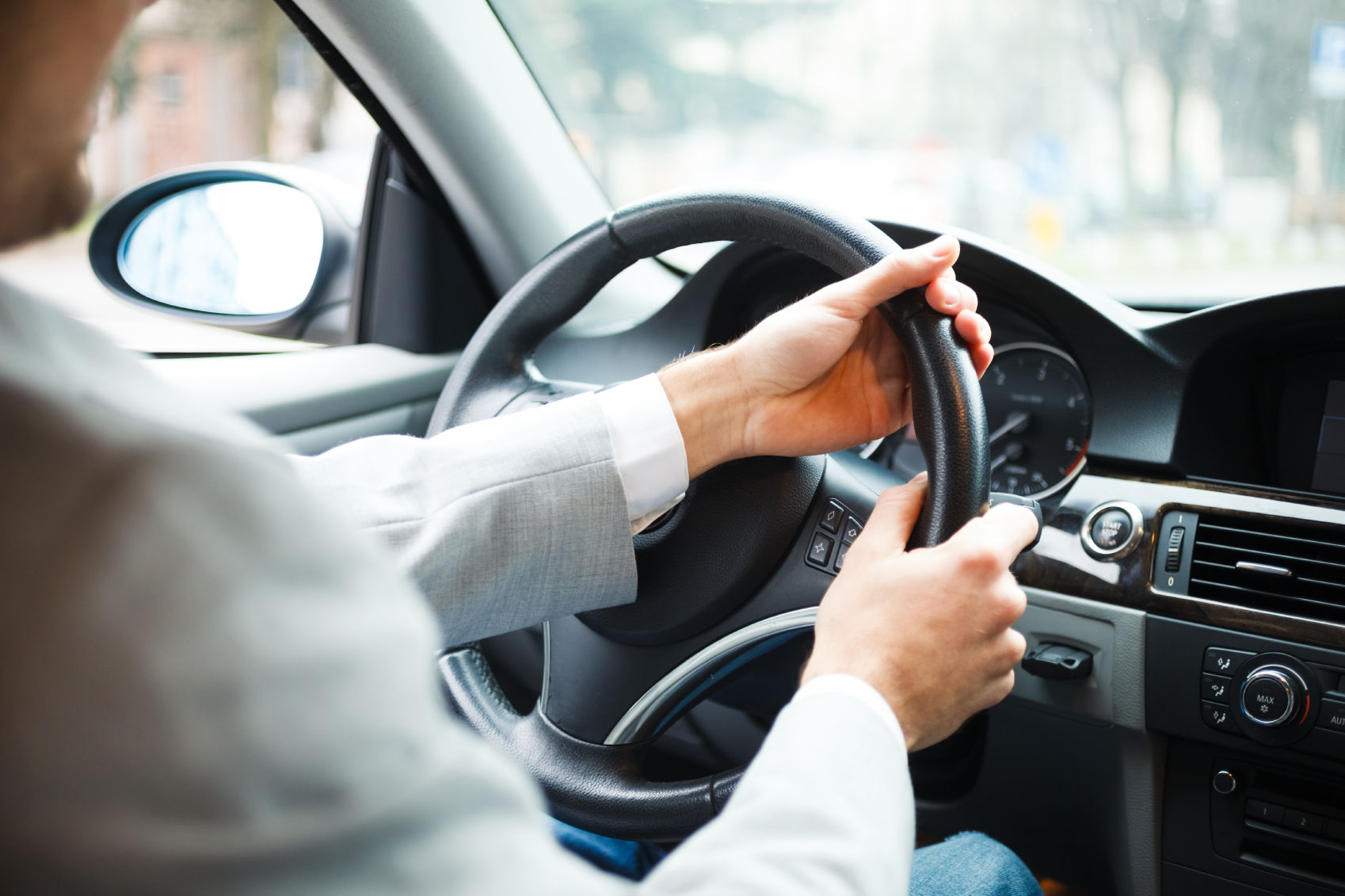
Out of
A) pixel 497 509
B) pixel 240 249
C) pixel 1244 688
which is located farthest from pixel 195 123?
pixel 1244 688

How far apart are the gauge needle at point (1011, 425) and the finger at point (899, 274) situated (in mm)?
629

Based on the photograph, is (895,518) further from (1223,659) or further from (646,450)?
(1223,659)

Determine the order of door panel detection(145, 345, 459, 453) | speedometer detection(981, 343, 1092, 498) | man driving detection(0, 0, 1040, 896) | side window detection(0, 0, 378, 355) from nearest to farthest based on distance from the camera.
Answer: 1. man driving detection(0, 0, 1040, 896)
2. side window detection(0, 0, 378, 355)
3. speedometer detection(981, 343, 1092, 498)
4. door panel detection(145, 345, 459, 453)

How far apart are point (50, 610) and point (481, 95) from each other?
1.38 metres

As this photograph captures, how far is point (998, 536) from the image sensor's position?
735 mm

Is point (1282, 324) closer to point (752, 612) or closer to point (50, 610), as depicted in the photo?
point (752, 612)

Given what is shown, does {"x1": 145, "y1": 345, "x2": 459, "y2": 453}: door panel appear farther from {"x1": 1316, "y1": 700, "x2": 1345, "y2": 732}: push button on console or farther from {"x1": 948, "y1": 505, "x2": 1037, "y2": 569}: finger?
{"x1": 1316, "y1": 700, "x2": 1345, "y2": 732}: push button on console

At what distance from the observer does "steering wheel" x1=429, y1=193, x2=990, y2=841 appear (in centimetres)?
99

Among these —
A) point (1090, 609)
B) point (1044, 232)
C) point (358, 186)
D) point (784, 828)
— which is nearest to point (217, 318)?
point (358, 186)

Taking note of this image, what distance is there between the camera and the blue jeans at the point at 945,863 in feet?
3.39

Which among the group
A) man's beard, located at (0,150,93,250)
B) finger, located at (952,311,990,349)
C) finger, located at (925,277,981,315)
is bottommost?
finger, located at (952,311,990,349)

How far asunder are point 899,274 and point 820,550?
0.93ft

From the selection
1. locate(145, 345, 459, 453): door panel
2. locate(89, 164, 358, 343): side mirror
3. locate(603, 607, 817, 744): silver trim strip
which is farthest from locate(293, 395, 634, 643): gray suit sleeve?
locate(89, 164, 358, 343): side mirror

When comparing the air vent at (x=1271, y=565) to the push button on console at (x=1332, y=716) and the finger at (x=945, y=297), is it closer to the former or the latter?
the push button on console at (x=1332, y=716)
